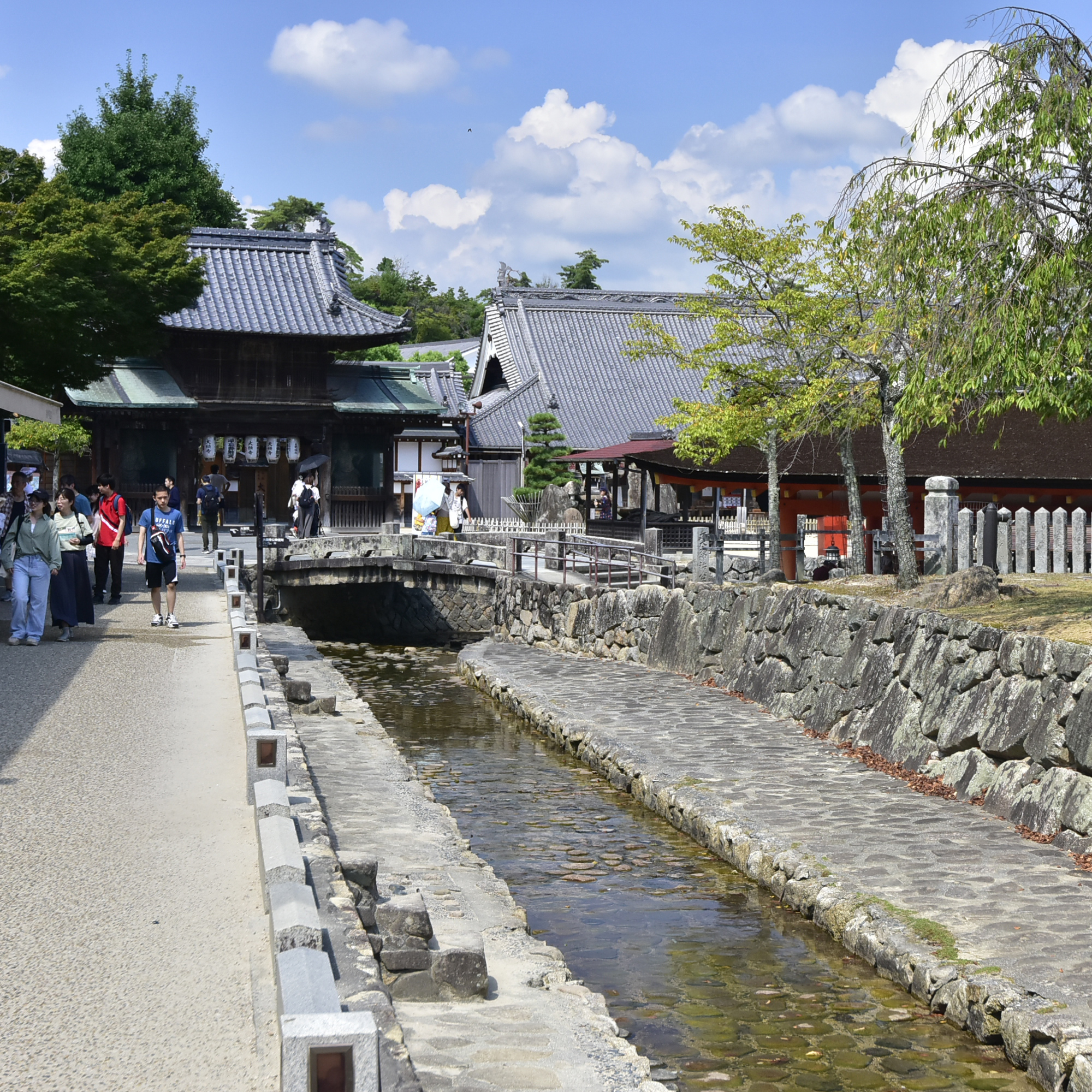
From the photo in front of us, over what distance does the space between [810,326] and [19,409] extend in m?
13.2

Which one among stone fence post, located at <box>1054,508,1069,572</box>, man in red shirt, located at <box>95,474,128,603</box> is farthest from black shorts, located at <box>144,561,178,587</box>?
stone fence post, located at <box>1054,508,1069,572</box>

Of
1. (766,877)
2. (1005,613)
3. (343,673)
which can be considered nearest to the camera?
(766,877)

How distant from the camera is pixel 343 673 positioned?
25.0 m

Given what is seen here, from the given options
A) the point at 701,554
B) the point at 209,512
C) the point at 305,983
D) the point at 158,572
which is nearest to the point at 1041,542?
the point at 701,554

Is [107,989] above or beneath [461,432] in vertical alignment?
beneath

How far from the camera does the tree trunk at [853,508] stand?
20000mm

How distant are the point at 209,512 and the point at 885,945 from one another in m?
27.4

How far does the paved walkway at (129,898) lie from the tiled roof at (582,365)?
34.3 m

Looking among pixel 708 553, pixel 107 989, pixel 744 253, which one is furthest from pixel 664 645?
pixel 107 989

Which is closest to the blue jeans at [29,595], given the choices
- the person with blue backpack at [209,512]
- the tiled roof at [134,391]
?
the person with blue backpack at [209,512]

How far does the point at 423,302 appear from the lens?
299ft

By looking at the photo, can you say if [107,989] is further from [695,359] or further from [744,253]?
[695,359]

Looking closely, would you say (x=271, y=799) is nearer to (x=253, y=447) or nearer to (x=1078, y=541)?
(x=1078, y=541)

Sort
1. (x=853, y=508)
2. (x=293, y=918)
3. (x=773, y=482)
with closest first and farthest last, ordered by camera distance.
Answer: (x=293, y=918)
(x=853, y=508)
(x=773, y=482)
